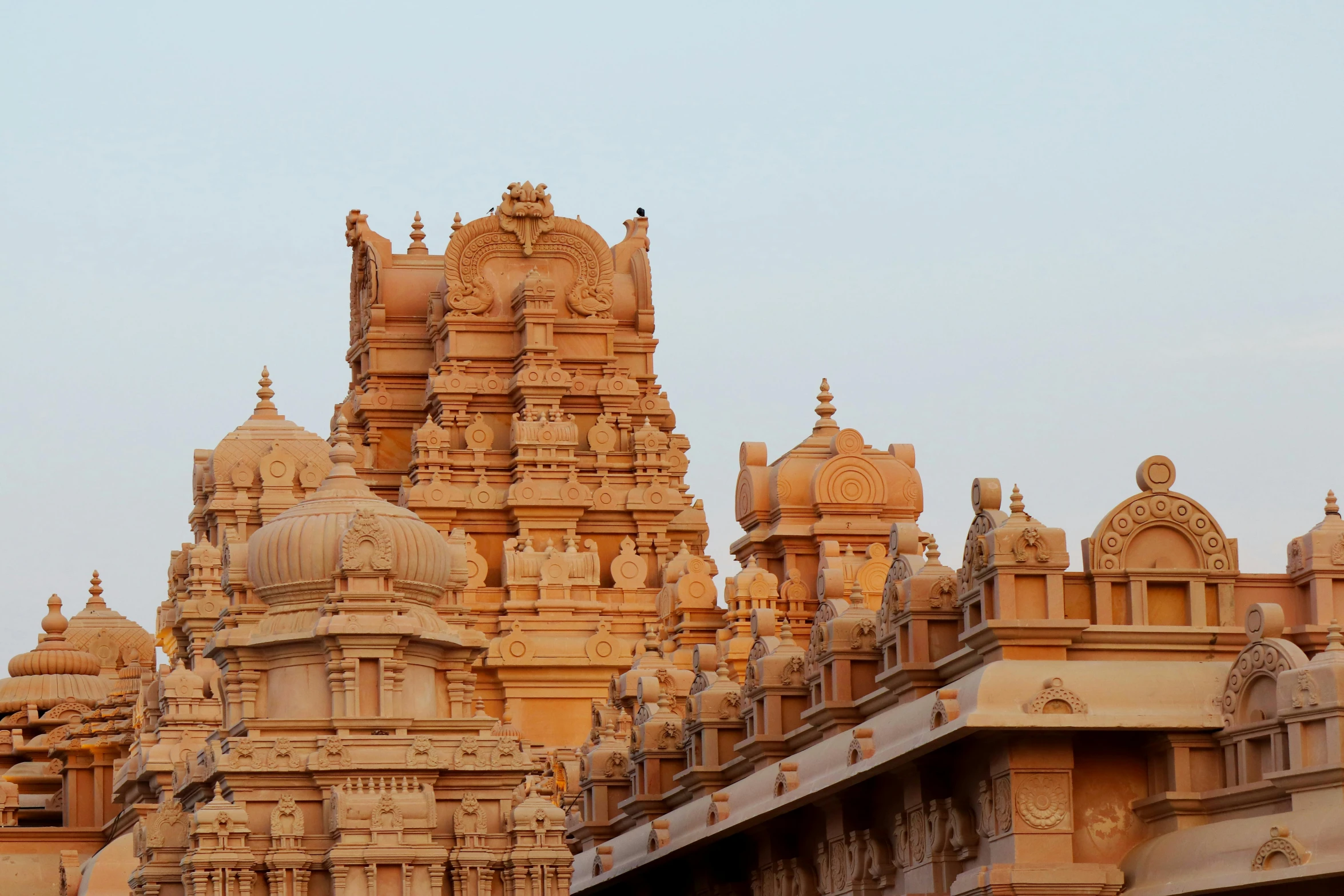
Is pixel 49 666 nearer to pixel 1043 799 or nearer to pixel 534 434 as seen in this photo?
pixel 534 434

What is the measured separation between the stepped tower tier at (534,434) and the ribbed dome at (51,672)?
1739 centimetres

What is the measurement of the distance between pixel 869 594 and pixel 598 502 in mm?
13822

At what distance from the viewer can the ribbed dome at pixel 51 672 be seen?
81.8 m

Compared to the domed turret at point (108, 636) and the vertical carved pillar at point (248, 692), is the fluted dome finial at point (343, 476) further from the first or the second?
the domed turret at point (108, 636)

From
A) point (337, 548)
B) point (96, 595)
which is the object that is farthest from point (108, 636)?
point (337, 548)

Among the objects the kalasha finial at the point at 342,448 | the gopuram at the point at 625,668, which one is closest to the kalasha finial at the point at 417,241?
the gopuram at the point at 625,668

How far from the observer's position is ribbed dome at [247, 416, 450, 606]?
4031 cm

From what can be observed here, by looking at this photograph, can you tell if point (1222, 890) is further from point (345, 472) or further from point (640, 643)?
point (640, 643)

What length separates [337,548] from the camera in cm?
4066

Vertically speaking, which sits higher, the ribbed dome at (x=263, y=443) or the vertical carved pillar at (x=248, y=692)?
the ribbed dome at (x=263, y=443)

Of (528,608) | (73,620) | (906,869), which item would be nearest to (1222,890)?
(906,869)

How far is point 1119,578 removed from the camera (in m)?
30.8

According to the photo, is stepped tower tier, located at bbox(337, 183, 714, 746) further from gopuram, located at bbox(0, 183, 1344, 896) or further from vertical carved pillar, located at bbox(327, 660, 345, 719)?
vertical carved pillar, located at bbox(327, 660, 345, 719)

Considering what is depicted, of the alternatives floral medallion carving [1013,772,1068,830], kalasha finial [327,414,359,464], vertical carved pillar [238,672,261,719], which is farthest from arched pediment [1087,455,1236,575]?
kalasha finial [327,414,359,464]
